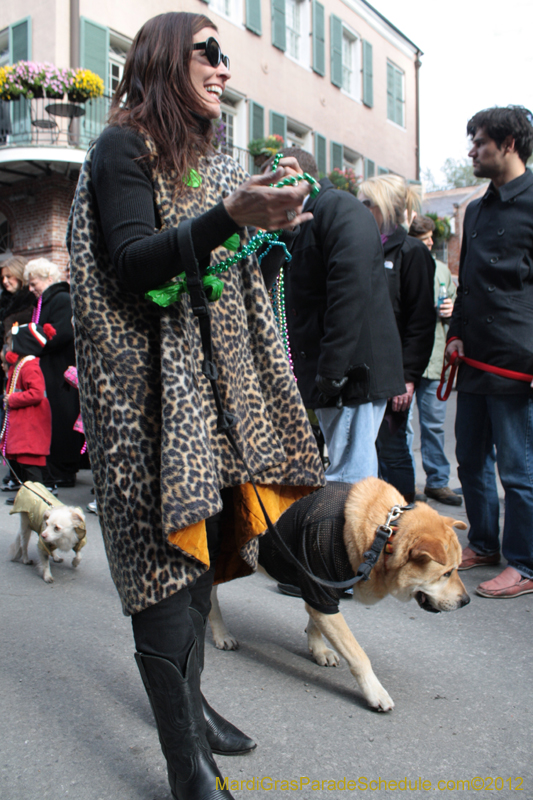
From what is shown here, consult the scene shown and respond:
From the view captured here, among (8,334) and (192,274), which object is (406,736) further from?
(8,334)

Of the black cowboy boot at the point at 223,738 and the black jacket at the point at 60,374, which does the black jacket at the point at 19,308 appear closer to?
the black jacket at the point at 60,374

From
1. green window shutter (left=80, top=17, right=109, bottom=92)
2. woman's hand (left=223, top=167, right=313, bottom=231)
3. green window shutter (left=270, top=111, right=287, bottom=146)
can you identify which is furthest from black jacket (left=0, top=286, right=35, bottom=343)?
green window shutter (left=270, top=111, right=287, bottom=146)

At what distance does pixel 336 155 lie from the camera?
64.0ft

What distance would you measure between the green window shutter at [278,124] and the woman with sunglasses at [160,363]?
54.3 ft

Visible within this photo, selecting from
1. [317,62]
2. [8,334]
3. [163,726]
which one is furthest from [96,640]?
[317,62]

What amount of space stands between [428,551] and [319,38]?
19.8 meters

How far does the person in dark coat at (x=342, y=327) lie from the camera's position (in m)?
2.95

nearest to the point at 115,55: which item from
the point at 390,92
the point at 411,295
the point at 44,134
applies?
the point at 44,134

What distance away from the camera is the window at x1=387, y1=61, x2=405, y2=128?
2248cm

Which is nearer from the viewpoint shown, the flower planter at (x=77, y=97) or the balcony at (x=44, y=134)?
the flower planter at (x=77, y=97)

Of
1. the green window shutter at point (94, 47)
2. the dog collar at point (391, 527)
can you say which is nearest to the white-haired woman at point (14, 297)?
the dog collar at point (391, 527)

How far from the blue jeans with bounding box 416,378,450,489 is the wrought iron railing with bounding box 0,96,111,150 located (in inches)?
379

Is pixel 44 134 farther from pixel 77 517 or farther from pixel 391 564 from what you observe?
pixel 391 564

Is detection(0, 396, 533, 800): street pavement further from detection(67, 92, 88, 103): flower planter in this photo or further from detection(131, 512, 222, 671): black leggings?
detection(67, 92, 88, 103): flower planter
